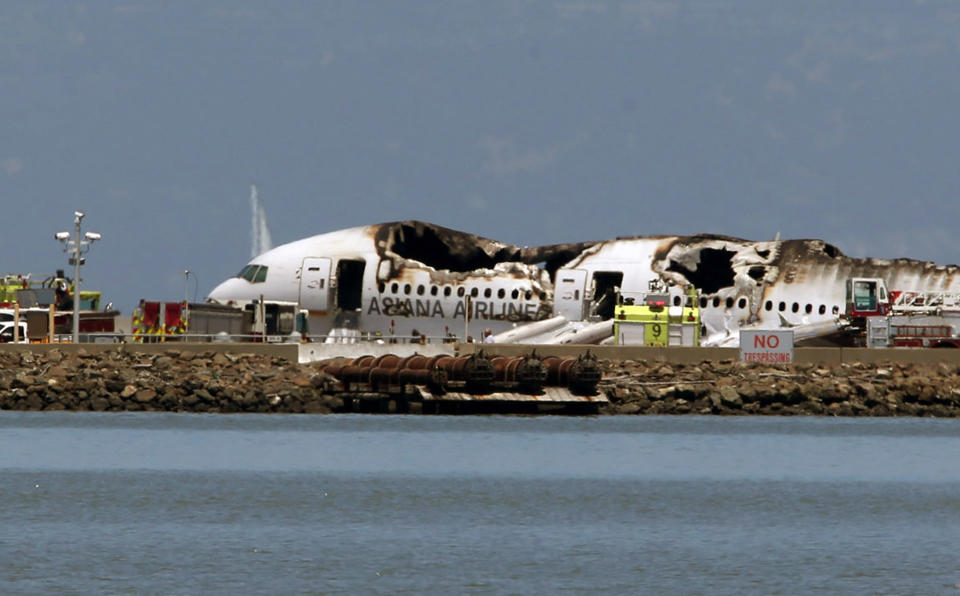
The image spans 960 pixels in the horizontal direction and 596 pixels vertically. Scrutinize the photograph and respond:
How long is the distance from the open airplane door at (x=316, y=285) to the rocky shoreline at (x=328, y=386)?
8.51m

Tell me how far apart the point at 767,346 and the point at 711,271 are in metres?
7.66

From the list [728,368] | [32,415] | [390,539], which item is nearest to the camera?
[390,539]

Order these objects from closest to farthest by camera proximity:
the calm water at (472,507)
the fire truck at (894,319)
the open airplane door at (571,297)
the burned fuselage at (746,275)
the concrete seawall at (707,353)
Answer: the calm water at (472,507), the concrete seawall at (707,353), the fire truck at (894,319), the burned fuselage at (746,275), the open airplane door at (571,297)

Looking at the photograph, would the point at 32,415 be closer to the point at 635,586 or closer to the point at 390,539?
the point at 390,539

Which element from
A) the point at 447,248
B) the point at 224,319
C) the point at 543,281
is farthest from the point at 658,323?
the point at 224,319

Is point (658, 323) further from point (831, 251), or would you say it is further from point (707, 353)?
point (831, 251)

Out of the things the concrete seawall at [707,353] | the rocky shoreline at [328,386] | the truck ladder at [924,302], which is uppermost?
the truck ladder at [924,302]

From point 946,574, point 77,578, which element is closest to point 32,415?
point 77,578

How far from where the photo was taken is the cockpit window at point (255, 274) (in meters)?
83.8

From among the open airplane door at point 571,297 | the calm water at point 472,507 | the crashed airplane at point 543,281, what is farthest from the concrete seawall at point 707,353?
the calm water at point 472,507

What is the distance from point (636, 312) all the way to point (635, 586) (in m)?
45.5

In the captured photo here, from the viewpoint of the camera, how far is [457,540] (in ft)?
128

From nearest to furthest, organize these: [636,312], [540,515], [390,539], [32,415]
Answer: [390,539] → [540,515] → [32,415] → [636,312]

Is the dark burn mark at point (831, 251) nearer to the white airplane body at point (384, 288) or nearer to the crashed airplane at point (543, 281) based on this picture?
the crashed airplane at point (543, 281)
